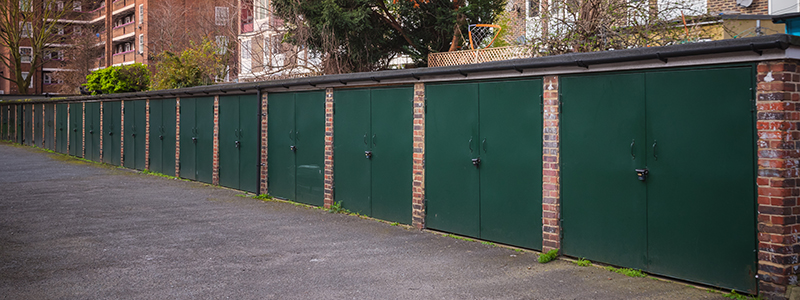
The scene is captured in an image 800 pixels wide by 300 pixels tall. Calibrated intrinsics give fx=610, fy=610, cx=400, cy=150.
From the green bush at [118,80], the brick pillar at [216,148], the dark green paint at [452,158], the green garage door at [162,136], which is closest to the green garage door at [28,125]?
the green bush at [118,80]

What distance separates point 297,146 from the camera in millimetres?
12586

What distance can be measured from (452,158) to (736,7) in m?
12.8

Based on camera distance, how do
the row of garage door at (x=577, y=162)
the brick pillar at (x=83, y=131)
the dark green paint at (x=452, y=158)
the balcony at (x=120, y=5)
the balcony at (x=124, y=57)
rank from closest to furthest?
the row of garage door at (x=577, y=162), the dark green paint at (x=452, y=158), the brick pillar at (x=83, y=131), the balcony at (x=124, y=57), the balcony at (x=120, y=5)

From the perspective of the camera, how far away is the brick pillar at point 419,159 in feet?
31.3

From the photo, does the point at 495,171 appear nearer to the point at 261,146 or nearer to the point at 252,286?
the point at 252,286

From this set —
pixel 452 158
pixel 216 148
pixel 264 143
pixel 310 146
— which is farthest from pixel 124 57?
pixel 452 158

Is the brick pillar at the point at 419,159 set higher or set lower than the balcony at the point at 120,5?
lower

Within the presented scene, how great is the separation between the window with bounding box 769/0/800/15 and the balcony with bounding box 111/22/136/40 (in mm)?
51683

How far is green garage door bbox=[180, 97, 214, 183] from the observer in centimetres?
1588

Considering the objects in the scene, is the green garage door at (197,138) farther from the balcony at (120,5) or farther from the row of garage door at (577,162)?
the balcony at (120,5)

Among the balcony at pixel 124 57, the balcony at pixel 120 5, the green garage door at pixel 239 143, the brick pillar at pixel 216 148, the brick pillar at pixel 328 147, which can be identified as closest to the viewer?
the brick pillar at pixel 328 147

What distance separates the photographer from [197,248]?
8.16 metres

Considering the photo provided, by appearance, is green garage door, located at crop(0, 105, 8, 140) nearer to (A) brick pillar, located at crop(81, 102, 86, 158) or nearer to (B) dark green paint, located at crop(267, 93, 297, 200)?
(A) brick pillar, located at crop(81, 102, 86, 158)

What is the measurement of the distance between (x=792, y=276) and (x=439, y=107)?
5.06 m
